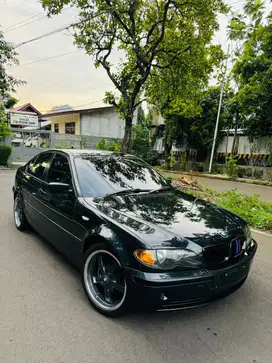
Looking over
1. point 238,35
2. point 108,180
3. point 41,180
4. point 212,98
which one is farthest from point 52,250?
point 212,98

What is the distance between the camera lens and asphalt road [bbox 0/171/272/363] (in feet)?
6.82

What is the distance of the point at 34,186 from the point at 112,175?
1.44 metres

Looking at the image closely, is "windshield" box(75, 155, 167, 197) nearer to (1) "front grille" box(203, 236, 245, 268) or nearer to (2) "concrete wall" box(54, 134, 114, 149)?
(1) "front grille" box(203, 236, 245, 268)

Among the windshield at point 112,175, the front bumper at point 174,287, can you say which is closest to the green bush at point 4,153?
the windshield at point 112,175

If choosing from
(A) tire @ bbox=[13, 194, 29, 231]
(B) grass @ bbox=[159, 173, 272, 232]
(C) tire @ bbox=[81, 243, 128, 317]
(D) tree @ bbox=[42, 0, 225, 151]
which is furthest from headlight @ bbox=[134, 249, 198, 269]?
(D) tree @ bbox=[42, 0, 225, 151]

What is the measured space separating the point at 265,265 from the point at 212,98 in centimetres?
1783

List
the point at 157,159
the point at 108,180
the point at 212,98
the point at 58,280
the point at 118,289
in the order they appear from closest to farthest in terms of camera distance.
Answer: the point at 118,289 → the point at 58,280 → the point at 108,180 → the point at 212,98 → the point at 157,159

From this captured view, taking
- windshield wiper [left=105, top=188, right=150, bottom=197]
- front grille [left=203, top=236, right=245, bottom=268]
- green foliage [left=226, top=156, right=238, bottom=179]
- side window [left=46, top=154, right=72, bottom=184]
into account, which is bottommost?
green foliage [left=226, top=156, right=238, bottom=179]

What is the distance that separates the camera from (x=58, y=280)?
10.3 ft

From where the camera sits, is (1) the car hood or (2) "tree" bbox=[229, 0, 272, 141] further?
(2) "tree" bbox=[229, 0, 272, 141]

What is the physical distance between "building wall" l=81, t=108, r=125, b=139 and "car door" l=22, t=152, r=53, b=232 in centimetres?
2044

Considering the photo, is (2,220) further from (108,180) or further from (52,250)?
(108,180)

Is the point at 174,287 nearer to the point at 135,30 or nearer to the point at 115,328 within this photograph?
the point at 115,328

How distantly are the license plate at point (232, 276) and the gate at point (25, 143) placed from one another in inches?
694
